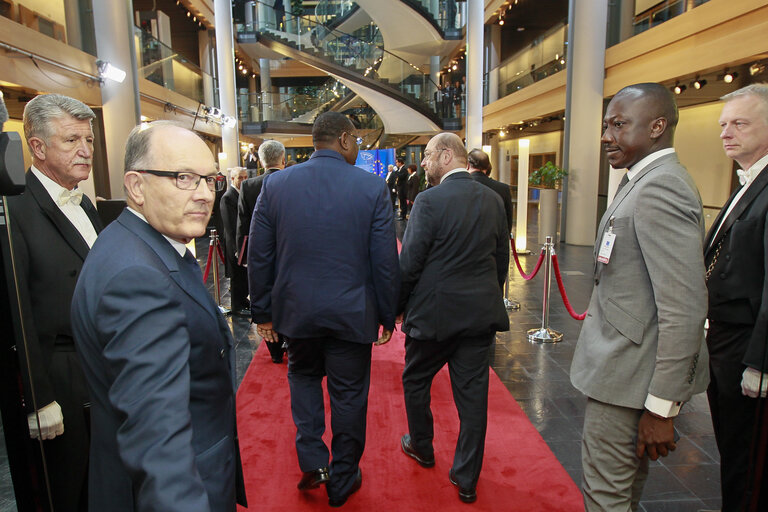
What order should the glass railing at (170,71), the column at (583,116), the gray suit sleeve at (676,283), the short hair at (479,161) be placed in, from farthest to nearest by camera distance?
the glass railing at (170,71) → the column at (583,116) → the short hair at (479,161) → the gray suit sleeve at (676,283)

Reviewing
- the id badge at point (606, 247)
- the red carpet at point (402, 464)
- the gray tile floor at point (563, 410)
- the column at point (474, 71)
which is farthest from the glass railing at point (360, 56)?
the id badge at point (606, 247)

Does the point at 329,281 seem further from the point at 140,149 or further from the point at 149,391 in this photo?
the point at 149,391

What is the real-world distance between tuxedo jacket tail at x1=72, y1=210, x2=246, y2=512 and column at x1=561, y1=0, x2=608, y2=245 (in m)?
10.1

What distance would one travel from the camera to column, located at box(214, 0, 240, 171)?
1428 cm

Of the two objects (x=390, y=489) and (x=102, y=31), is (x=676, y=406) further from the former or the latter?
(x=102, y=31)

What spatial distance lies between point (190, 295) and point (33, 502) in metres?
0.63

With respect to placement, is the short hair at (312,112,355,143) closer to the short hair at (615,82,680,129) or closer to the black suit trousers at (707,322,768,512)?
the short hair at (615,82,680,129)

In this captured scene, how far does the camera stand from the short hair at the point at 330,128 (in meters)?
2.51

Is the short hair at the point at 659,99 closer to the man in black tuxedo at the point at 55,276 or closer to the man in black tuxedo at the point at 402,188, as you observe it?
the man in black tuxedo at the point at 55,276

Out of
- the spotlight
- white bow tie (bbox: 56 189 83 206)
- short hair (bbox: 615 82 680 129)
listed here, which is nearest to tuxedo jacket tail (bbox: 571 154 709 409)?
short hair (bbox: 615 82 680 129)

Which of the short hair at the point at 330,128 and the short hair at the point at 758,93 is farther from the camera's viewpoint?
the short hair at the point at 330,128

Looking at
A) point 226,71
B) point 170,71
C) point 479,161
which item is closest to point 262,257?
point 479,161

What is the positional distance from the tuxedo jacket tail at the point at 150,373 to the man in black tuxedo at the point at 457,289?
4.53 ft

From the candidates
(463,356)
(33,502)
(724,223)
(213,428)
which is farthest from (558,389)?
(33,502)
